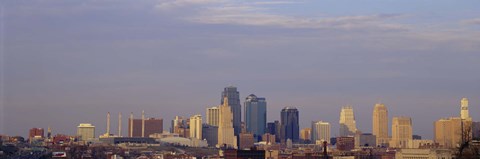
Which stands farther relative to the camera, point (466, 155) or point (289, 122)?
point (289, 122)

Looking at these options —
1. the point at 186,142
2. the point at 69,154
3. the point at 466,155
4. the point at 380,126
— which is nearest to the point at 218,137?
the point at 186,142

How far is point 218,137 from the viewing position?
5979 inches

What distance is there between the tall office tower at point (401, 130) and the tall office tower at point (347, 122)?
53.1 feet

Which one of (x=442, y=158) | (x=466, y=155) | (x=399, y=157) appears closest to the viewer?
(x=466, y=155)

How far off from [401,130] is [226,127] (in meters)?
25.0

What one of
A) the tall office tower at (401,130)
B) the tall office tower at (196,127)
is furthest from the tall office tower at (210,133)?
the tall office tower at (401,130)

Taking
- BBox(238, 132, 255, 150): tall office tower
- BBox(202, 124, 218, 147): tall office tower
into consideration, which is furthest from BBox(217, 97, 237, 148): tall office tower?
BBox(202, 124, 218, 147): tall office tower

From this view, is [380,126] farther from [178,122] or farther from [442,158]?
[442,158]

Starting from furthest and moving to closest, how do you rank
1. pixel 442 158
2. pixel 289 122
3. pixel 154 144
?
pixel 289 122 → pixel 154 144 → pixel 442 158

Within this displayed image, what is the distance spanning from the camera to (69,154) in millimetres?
89688

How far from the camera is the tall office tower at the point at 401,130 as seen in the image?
5226 inches

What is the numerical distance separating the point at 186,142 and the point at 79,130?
13.2 metres

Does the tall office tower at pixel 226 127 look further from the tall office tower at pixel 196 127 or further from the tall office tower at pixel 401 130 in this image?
the tall office tower at pixel 401 130

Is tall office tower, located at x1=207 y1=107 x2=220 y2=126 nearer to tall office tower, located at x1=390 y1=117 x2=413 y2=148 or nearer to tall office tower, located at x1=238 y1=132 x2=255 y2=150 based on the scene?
tall office tower, located at x1=238 y1=132 x2=255 y2=150
